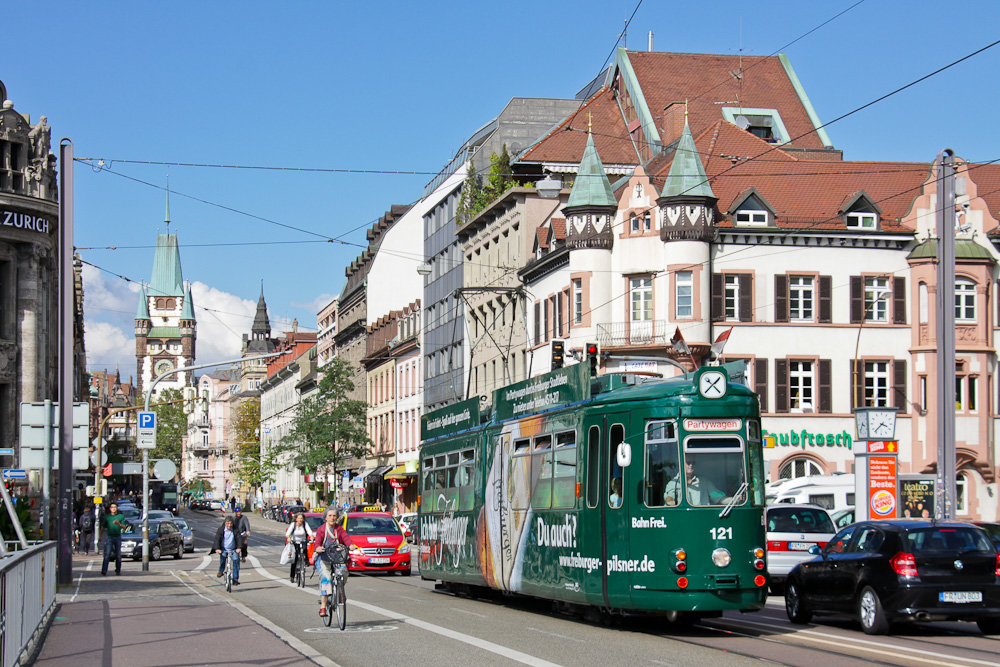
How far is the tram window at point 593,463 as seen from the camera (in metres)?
17.5

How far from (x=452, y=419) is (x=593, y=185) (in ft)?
96.5

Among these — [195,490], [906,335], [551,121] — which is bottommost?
[195,490]

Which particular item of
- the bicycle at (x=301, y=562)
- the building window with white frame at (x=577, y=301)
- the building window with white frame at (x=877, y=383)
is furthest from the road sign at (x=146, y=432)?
the building window with white frame at (x=877, y=383)

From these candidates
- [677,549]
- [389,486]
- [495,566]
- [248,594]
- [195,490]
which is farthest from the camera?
[195,490]

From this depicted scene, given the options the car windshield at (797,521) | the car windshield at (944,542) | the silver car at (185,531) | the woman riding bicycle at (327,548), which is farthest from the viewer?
the silver car at (185,531)

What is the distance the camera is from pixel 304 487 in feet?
393

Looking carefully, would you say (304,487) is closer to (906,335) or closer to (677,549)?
(906,335)

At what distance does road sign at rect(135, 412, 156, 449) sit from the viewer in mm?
36625

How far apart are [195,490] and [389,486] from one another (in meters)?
108

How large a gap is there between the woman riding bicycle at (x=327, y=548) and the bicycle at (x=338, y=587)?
0.12 feet

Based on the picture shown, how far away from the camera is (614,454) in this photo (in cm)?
1716

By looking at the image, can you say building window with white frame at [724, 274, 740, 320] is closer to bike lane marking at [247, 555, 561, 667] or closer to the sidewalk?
the sidewalk

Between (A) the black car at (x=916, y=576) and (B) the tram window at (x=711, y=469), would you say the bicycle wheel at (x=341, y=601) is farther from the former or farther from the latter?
(A) the black car at (x=916, y=576)

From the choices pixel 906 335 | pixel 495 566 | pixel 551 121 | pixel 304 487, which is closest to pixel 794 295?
pixel 906 335
